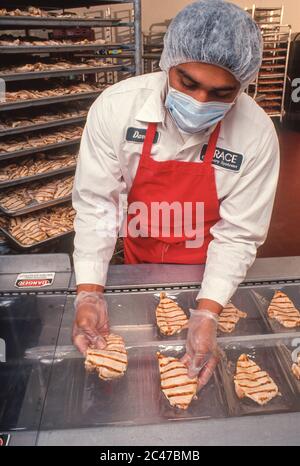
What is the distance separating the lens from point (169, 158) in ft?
5.39

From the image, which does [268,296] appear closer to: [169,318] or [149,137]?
[169,318]

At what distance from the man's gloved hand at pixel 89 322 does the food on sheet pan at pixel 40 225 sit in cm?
181

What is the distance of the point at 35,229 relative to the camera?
3.26 m

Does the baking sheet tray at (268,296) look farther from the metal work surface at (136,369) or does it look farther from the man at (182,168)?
the man at (182,168)

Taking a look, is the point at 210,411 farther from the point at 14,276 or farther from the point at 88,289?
the point at 14,276

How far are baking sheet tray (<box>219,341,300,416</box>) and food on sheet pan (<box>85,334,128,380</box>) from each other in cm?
31

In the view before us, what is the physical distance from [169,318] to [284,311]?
1.37ft

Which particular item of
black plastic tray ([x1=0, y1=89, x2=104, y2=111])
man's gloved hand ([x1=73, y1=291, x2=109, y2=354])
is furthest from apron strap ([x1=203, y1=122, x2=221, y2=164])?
black plastic tray ([x1=0, y1=89, x2=104, y2=111])

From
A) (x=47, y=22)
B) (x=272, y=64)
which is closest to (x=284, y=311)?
(x=47, y=22)

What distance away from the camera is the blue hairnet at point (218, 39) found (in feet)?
4.09

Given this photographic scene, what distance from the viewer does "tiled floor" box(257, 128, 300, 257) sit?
4465 millimetres
